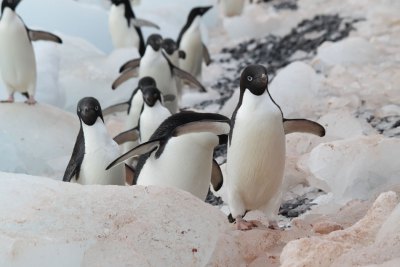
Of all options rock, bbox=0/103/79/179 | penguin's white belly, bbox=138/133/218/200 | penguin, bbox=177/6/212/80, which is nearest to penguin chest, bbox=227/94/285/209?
penguin's white belly, bbox=138/133/218/200

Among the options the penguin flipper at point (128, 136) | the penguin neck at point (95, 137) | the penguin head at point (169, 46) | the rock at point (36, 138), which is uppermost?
the penguin neck at point (95, 137)

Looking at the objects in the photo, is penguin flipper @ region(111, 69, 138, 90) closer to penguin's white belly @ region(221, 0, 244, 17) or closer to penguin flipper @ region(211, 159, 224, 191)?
penguin flipper @ region(211, 159, 224, 191)

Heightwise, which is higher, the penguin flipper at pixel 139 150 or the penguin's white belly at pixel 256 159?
the penguin's white belly at pixel 256 159

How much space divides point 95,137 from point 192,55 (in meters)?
4.08

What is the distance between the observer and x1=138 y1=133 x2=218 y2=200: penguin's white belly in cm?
398

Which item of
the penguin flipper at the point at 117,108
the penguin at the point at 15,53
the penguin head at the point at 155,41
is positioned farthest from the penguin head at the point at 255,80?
the penguin head at the point at 155,41

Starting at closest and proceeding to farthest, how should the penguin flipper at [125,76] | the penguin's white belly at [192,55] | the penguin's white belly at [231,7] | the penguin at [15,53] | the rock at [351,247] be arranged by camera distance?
the rock at [351,247]
the penguin at [15,53]
the penguin flipper at [125,76]
the penguin's white belly at [192,55]
the penguin's white belly at [231,7]

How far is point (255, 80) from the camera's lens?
3686 mm

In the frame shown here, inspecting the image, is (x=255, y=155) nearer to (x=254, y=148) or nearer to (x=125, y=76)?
(x=254, y=148)

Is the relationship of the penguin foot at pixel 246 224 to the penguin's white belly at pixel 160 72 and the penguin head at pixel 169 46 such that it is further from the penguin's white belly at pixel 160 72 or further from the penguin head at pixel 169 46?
the penguin head at pixel 169 46

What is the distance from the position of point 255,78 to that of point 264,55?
17.5 ft

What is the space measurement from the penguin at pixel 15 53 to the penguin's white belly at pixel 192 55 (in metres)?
2.49

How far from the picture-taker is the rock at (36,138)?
5.19 metres

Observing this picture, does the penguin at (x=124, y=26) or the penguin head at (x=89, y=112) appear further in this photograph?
the penguin at (x=124, y=26)
